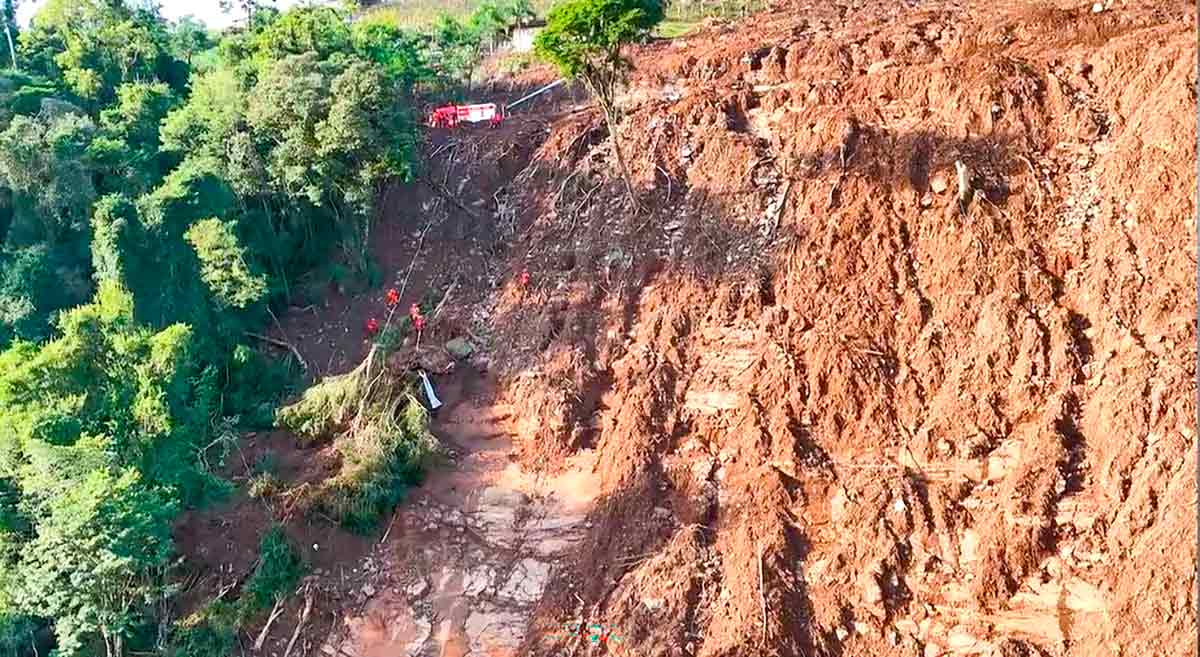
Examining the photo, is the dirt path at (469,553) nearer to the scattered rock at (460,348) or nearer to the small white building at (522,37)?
the scattered rock at (460,348)

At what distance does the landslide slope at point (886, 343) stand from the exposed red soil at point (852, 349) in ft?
0.14

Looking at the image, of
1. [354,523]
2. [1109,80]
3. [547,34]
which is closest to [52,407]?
[354,523]

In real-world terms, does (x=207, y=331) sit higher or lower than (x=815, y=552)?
higher

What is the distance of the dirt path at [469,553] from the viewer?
12641 millimetres

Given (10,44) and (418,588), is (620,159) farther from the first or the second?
(10,44)

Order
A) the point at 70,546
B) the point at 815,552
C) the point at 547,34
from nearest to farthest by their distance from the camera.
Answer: the point at 70,546
the point at 815,552
the point at 547,34

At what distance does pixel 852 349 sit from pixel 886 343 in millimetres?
561

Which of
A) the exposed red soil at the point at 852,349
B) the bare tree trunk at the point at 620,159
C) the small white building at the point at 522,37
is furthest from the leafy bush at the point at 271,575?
the small white building at the point at 522,37

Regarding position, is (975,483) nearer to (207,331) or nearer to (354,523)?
(354,523)

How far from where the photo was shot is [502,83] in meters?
23.5

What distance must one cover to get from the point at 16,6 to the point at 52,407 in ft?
68.1

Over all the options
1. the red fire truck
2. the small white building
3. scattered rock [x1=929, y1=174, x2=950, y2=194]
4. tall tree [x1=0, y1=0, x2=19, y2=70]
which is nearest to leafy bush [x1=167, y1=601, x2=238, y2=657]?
scattered rock [x1=929, y1=174, x2=950, y2=194]

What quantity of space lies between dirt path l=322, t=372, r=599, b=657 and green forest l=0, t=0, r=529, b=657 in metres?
0.86

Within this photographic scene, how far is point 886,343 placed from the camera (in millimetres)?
14031
